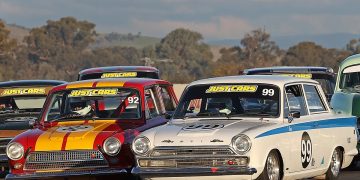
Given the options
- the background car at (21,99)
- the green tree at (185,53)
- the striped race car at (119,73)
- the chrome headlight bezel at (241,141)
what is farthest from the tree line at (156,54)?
the chrome headlight bezel at (241,141)

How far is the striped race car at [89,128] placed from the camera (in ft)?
43.6

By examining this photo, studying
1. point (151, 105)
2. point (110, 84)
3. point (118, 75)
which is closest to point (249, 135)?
point (151, 105)

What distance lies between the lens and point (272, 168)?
40.5 ft

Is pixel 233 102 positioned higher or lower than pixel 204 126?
higher

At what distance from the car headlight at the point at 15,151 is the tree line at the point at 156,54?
85.1m

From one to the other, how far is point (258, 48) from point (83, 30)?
25.7 meters

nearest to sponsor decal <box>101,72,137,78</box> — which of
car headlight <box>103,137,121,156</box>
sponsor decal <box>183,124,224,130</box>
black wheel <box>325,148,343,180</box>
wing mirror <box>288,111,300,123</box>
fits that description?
black wheel <box>325,148,343,180</box>

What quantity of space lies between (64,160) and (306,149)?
298cm

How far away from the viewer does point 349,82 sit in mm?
20031

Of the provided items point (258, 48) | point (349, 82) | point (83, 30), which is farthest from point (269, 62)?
point (349, 82)

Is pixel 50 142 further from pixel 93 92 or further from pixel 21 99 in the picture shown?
pixel 21 99

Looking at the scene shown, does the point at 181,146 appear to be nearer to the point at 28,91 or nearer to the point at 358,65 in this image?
the point at 28,91

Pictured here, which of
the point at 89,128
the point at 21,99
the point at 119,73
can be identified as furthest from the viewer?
the point at 119,73

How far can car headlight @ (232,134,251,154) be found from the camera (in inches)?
468
